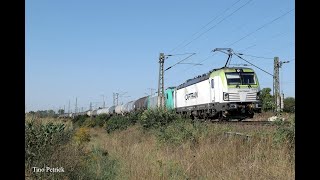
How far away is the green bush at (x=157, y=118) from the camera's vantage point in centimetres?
2372

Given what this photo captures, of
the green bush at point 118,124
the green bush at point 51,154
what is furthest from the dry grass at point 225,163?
the green bush at point 118,124

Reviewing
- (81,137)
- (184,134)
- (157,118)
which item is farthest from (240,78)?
(81,137)

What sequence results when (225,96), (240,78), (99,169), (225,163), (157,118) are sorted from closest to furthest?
(225,163), (99,169), (225,96), (240,78), (157,118)

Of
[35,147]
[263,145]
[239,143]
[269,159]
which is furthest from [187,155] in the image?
[35,147]

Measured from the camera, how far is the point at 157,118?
24.6 metres

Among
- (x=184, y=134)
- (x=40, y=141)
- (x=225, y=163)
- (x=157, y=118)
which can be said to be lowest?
(x=225, y=163)

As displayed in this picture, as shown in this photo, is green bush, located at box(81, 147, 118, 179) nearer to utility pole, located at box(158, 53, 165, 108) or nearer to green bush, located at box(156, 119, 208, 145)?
green bush, located at box(156, 119, 208, 145)

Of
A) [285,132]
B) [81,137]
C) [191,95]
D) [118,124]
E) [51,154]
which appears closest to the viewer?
[51,154]

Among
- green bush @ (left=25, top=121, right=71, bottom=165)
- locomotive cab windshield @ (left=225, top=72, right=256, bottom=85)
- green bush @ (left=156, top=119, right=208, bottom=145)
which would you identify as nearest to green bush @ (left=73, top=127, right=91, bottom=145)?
green bush @ (left=156, top=119, right=208, bottom=145)

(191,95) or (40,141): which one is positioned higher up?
(191,95)

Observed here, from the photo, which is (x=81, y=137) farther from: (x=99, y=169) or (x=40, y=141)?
(x=40, y=141)

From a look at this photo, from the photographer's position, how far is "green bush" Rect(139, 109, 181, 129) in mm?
23719
